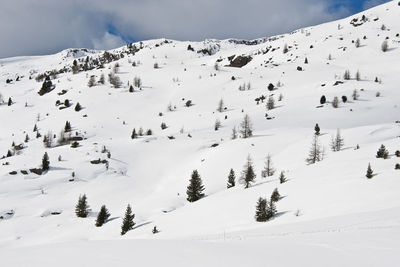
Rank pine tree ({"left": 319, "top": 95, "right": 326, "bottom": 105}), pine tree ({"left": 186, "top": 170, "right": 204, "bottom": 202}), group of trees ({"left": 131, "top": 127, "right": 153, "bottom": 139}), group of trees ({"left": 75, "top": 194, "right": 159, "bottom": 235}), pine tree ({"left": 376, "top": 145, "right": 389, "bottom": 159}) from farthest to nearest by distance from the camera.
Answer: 1. pine tree ({"left": 319, "top": 95, "right": 326, "bottom": 105})
2. group of trees ({"left": 131, "top": 127, "right": 153, "bottom": 139})
3. pine tree ({"left": 186, "top": 170, "right": 204, "bottom": 202})
4. group of trees ({"left": 75, "top": 194, "right": 159, "bottom": 235})
5. pine tree ({"left": 376, "top": 145, "right": 389, "bottom": 159})

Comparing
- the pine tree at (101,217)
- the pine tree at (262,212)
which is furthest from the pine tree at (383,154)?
the pine tree at (101,217)

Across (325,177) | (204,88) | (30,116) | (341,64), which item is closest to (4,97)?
(30,116)

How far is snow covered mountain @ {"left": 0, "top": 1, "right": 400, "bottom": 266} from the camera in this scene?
9.80m

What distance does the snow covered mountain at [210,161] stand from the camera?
386 inches

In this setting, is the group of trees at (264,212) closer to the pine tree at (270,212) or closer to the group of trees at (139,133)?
the pine tree at (270,212)

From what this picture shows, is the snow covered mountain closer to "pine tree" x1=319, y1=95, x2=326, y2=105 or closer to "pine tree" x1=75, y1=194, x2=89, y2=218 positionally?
"pine tree" x1=75, y1=194, x2=89, y2=218

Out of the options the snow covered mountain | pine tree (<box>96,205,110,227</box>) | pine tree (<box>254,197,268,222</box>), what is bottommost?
pine tree (<box>96,205,110,227</box>)

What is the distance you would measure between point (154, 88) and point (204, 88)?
78.4 feet

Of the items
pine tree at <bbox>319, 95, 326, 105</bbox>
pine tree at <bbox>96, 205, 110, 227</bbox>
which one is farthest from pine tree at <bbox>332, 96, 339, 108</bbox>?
pine tree at <bbox>96, 205, 110, 227</bbox>

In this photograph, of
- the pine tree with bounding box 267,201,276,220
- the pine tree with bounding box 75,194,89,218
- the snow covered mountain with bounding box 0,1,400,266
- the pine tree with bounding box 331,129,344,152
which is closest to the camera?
the snow covered mountain with bounding box 0,1,400,266

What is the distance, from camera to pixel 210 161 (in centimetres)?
6072

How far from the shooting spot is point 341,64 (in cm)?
12644

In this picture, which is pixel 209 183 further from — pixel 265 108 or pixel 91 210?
pixel 265 108

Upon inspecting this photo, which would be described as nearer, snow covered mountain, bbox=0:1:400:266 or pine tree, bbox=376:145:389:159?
snow covered mountain, bbox=0:1:400:266
